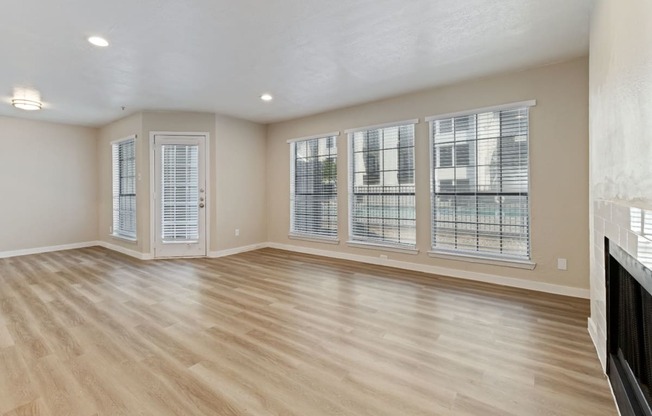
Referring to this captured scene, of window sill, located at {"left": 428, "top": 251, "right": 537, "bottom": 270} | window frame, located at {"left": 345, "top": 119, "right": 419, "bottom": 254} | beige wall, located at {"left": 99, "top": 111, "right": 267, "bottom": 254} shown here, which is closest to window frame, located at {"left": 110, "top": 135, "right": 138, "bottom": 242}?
beige wall, located at {"left": 99, "top": 111, "right": 267, "bottom": 254}

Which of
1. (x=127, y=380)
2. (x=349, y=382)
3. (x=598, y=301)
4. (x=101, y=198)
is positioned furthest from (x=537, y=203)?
(x=101, y=198)

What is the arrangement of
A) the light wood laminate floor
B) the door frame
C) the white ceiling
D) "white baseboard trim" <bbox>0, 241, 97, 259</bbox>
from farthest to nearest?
"white baseboard trim" <bbox>0, 241, 97, 259</bbox> < the door frame < the white ceiling < the light wood laminate floor

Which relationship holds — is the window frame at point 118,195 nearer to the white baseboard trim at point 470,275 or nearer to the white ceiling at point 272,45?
the white ceiling at point 272,45

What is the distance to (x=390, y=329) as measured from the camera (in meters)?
2.67

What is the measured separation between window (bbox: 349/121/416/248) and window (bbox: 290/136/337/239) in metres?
0.44

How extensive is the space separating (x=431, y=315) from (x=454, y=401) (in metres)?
1.24

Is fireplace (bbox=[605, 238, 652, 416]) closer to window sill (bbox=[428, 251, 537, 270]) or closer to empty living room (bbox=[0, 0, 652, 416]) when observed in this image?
empty living room (bbox=[0, 0, 652, 416])

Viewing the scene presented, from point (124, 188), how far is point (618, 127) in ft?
23.8

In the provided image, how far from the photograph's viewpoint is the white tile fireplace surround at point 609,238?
1.26 metres

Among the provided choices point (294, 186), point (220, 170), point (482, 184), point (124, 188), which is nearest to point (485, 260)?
point (482, 184)

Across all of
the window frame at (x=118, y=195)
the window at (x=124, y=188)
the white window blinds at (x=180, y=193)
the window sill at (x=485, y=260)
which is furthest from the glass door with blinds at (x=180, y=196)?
the window sill at (x=485, y=260)

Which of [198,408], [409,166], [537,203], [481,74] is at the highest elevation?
[481,74]

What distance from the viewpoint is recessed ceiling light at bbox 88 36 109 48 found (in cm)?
291

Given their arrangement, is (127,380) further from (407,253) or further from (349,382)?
(407,253)
